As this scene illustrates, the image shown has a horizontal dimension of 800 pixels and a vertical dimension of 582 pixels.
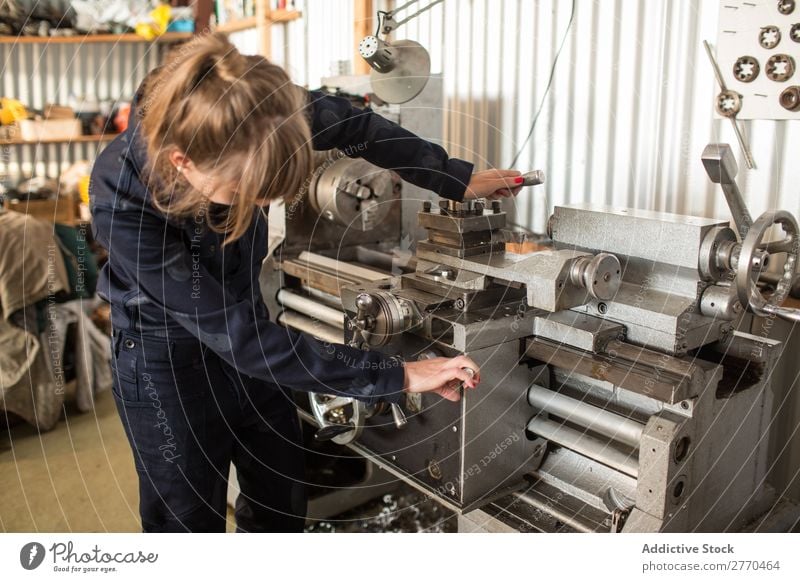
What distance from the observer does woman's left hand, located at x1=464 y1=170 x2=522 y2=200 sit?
1333 millimetres

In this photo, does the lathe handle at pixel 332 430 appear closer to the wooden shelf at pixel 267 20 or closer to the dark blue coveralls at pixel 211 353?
the dark blue coveralls at pixel 211 353

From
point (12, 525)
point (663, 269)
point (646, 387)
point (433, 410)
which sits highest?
point (663, 269)

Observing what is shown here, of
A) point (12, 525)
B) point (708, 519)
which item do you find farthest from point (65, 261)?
point (708, 519)

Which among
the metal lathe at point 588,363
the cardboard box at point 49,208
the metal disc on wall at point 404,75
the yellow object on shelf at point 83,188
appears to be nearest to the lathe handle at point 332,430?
the metal lathe at point 588,363

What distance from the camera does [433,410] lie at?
4.15 ft

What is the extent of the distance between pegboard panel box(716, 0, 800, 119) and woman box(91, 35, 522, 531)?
456 millimetres

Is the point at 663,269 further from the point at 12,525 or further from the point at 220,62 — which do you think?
the point at 12,525

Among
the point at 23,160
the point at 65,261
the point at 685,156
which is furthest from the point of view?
the point at 23,160

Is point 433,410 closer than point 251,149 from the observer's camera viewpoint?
No

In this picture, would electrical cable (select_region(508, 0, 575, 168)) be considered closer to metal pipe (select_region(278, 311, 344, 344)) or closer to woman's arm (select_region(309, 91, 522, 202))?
woman's arm (select_region(309, 91, 522, 202))

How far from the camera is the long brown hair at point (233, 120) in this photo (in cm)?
94

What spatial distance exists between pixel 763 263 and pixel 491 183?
1.53 feet
